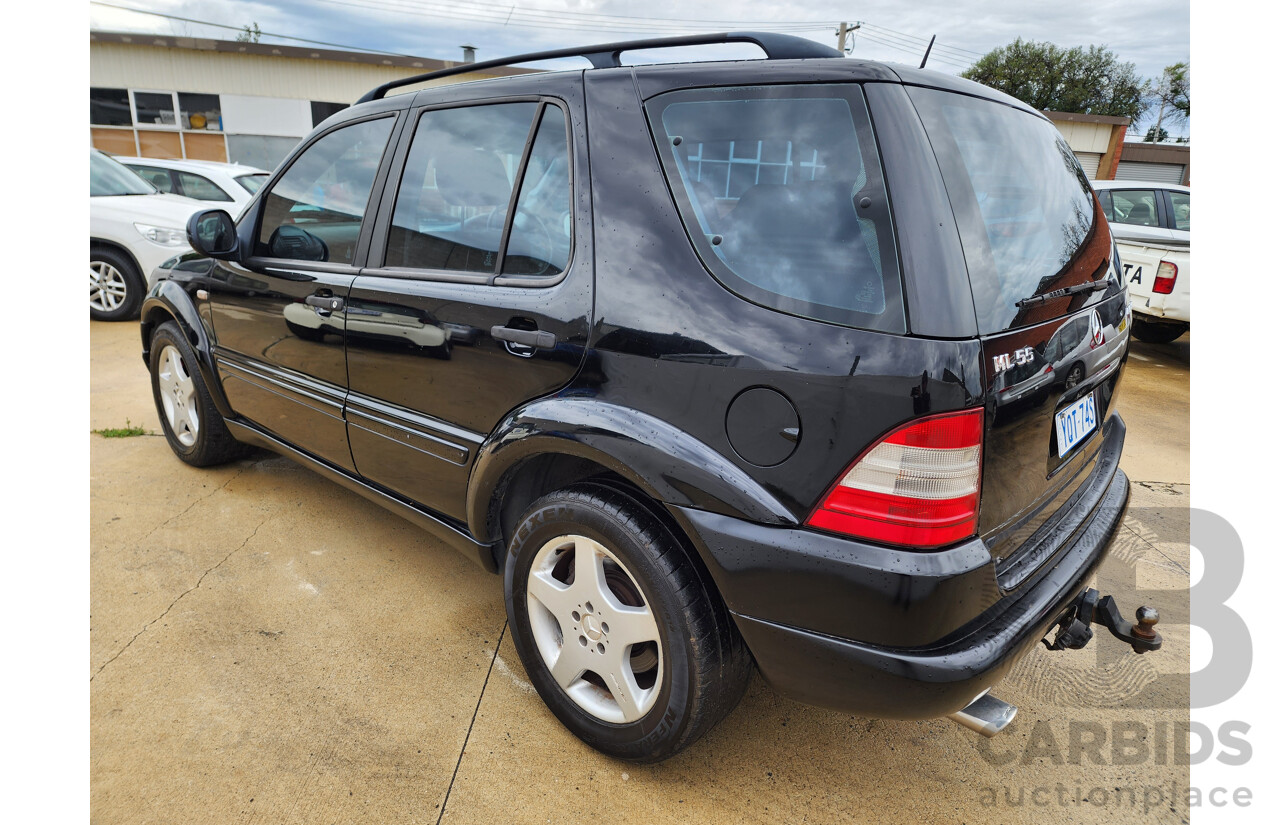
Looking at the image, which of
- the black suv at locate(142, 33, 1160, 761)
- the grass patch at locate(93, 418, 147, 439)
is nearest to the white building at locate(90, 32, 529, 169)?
the grass patch at locate(93, 418, 147, 439)

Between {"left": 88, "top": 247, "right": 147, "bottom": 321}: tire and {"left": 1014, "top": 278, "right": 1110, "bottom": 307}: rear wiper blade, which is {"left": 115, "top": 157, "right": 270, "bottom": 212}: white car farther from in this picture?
{"left": 1014, "top": 278, "right": 1110, "bottom": 307}: rear wiper blade

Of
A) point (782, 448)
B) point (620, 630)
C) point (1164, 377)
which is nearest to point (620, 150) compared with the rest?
point (782, 448)

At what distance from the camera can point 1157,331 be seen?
303 inches

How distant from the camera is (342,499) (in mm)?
3586

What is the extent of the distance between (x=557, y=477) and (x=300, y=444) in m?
1.48

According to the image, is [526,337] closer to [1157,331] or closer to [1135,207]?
[1135,207]

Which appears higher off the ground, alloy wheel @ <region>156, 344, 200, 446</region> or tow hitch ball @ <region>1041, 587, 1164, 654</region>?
alloy wheel @ <region>156, 344, 200, 446</region>

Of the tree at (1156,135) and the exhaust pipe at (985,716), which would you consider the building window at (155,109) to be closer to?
the exhaust pipe at (985,716)

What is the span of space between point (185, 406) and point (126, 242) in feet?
15.1

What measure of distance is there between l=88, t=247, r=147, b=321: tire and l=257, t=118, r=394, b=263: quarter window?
5.56 metres

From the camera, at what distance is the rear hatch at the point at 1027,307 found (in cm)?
149

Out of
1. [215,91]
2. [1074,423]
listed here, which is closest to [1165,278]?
[1074,423]

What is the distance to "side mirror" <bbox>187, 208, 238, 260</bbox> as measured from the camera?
9.68ft

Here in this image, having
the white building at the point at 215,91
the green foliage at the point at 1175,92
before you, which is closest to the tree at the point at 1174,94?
the green foliage at the point at 1175,92
